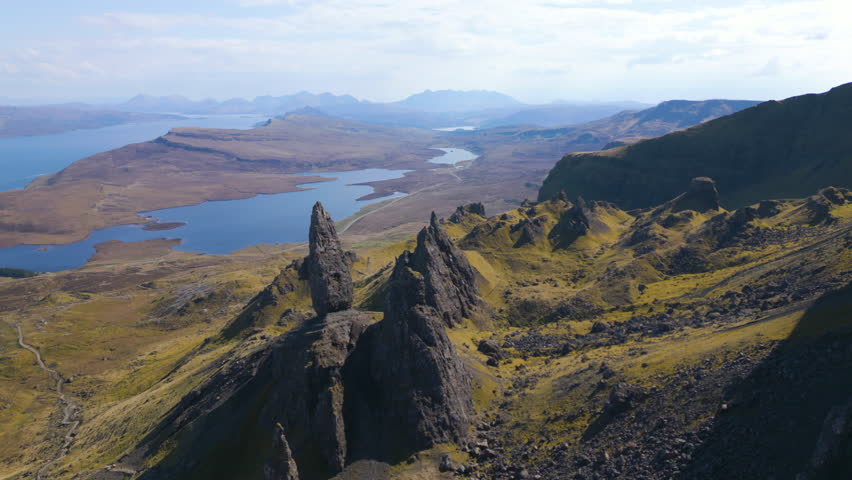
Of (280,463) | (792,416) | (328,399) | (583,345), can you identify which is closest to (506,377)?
(583,345)

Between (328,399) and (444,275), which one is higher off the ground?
(444,275)

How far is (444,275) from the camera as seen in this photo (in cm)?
9362

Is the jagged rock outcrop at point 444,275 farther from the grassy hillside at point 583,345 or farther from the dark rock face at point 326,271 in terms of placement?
the dark rock face at point 326,271

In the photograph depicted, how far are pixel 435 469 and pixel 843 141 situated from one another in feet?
704

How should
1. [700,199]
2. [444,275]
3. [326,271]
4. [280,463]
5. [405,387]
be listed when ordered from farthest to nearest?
[700,199]
[444,275]
[326,271]
[405,387]
[280,463]

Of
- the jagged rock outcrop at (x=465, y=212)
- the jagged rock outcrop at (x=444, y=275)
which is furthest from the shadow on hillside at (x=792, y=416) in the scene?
the jagged rock outcrop at (x=465, y=212)

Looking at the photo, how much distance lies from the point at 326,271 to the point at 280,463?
24957 millimetres

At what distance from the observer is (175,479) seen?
50.8 m

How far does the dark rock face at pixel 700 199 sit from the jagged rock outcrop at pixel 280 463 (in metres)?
142

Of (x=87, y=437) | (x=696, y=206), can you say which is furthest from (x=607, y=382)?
(x=696, y=206)

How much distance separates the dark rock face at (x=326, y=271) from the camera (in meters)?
60.3

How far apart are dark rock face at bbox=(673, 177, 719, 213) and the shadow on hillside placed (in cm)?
11104

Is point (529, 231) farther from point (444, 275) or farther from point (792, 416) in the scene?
point (792, 416)

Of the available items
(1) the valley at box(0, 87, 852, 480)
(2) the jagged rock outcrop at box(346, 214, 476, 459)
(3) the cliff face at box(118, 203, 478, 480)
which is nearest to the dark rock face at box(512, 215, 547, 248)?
(1) the valley at box(0, 87, 852, 480)
